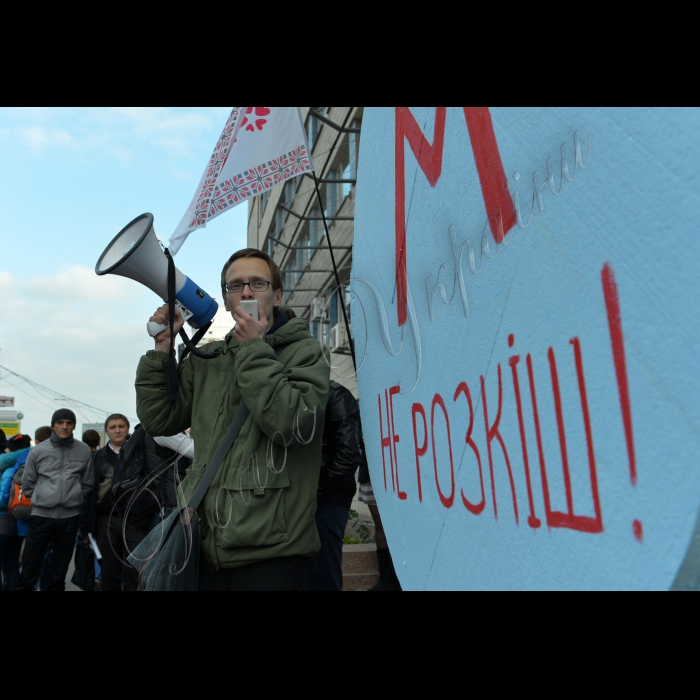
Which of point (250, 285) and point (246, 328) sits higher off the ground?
point (250, 285)

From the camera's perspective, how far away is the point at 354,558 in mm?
5395

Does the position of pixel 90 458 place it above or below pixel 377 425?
above

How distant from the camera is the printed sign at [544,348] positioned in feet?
2.23

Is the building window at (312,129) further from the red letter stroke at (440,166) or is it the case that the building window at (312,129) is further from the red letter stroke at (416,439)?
the red letter stroke at (416,439)

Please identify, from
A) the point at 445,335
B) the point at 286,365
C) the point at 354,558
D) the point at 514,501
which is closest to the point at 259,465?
the point at 286,365

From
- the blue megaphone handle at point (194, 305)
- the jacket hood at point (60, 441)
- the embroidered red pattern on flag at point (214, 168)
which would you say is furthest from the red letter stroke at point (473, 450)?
the jacket hood at point (60, 441)

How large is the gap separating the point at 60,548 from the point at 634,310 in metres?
5.33

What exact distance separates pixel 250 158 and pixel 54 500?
3.78 metres

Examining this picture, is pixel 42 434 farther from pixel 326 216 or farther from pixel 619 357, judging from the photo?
pixel 326 216

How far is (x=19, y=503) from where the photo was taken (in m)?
5.43

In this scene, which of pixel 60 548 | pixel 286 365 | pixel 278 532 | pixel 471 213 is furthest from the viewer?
pixel 60 548

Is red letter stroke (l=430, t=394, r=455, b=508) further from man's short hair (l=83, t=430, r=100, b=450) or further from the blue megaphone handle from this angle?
man's short hair (l=83, t=430, r=100, b=450)

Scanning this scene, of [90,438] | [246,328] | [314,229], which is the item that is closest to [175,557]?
[246,328]

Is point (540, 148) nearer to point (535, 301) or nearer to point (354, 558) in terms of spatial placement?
point (535, 301)
